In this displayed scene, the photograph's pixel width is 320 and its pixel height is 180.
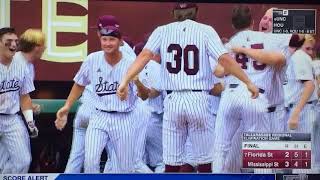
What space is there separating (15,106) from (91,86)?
0.58 metres

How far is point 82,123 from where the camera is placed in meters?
5.16

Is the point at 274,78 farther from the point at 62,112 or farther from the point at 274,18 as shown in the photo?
the point at 62,112

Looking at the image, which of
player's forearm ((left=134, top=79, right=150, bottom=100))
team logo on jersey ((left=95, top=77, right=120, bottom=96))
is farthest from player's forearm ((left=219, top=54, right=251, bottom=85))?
team logo on jersey ((left=95, top=77, right=120, bottom=96))

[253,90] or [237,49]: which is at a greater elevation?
[237,49]

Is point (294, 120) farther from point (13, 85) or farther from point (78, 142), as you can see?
point (13, 85)

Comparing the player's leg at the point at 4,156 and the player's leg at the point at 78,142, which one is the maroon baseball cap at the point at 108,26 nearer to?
the player's leg at the point at 78,142

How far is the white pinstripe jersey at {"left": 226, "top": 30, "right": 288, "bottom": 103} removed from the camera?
5184 millimetres

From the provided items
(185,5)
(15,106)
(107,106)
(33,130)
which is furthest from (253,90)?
(15,106)

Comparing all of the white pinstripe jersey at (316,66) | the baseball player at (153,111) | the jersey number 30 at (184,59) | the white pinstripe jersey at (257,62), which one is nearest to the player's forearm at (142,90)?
the baseball player at (153,111)

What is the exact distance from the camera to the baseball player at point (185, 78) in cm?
509

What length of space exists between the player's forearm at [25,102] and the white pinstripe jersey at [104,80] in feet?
1.22

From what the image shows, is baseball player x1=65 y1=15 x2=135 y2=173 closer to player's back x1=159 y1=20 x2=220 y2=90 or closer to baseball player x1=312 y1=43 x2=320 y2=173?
player's back x1=159 y1=20 x2=220 y2=90
